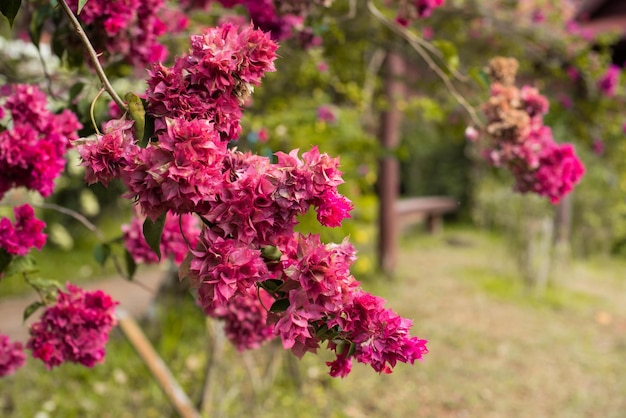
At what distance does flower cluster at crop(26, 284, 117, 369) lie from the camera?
4.13 feet

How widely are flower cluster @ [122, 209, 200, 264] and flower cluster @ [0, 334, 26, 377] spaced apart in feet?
1.14

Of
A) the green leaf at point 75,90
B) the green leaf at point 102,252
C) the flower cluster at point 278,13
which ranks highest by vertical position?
the flower cluster at point 278,13

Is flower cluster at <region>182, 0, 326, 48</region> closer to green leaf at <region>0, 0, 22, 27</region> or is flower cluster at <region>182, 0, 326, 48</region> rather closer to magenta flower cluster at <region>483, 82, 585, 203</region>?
magenta flower cluster at <region>483, 82, 585, 203</region>

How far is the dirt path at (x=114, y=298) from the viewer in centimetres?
443

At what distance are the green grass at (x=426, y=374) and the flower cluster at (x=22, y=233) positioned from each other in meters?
2.18

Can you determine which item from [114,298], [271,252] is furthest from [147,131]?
[114,298]

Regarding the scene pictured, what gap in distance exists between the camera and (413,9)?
185 cm

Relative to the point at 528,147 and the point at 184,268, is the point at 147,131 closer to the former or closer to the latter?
the point at 184,268

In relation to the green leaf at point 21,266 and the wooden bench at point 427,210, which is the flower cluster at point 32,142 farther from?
the wooden bench at point 427,210

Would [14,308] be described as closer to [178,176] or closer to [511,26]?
[511,26]

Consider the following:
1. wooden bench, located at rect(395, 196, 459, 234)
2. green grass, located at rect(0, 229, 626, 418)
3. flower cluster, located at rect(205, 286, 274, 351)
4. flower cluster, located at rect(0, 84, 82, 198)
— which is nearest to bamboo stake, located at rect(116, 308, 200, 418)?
green grass, located at rect(0, 229, 626, 418)

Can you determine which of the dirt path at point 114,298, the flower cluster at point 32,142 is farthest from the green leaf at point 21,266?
the dirt path at point 114,298

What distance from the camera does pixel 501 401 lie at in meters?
3.73

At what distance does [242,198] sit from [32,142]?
2.04 ft
